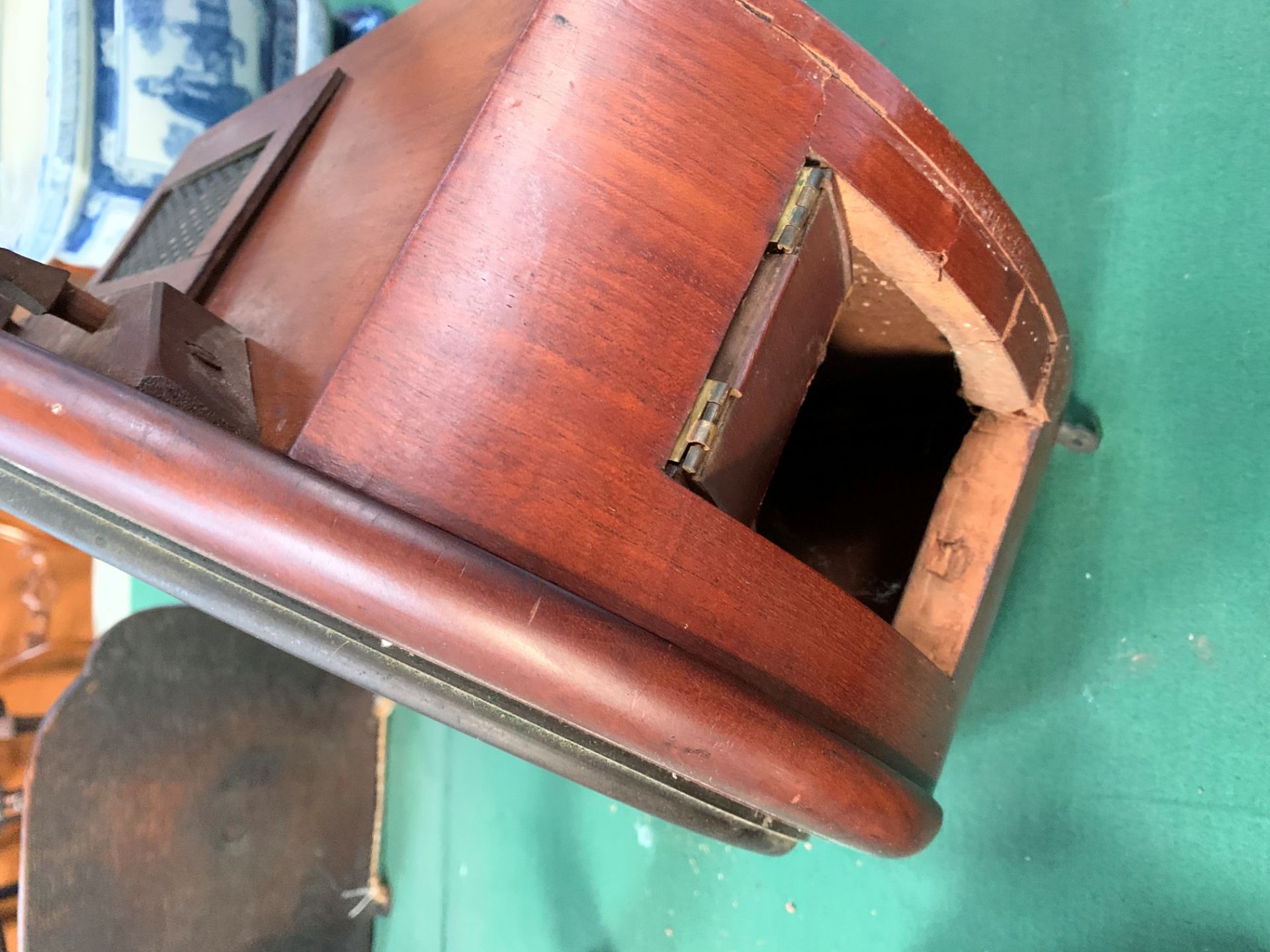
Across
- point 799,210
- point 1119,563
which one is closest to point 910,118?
point 799,210

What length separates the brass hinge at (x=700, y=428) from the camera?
510 millimetres

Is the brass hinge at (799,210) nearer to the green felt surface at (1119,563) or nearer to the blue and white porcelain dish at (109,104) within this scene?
the green felt surface at (1119,563)

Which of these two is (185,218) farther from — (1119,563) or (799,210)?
(1119,563)

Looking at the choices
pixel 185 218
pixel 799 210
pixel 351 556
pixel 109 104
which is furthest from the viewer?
pixel 109 104

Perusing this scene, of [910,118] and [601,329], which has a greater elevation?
[910,118]

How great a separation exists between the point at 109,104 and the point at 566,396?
1443mm

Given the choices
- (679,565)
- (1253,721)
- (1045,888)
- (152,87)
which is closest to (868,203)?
(679,565)

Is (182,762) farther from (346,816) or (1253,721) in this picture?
(1253,721)

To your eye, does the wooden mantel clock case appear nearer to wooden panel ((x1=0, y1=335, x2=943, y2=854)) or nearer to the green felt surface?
wooden panel ((x1=0, y1=335, x2=943, y2=854))

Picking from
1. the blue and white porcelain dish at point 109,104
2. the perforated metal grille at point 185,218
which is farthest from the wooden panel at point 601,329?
the blue and white porcelain dish at point 109,104

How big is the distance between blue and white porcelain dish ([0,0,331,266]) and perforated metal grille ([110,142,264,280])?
606 mm

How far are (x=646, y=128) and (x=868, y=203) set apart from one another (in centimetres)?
17

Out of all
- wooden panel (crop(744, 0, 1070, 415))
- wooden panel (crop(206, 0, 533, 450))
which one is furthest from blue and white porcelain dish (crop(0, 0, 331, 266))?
wooden panel (crop(744, 0, 1070, 415))

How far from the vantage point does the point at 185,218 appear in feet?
2.95
